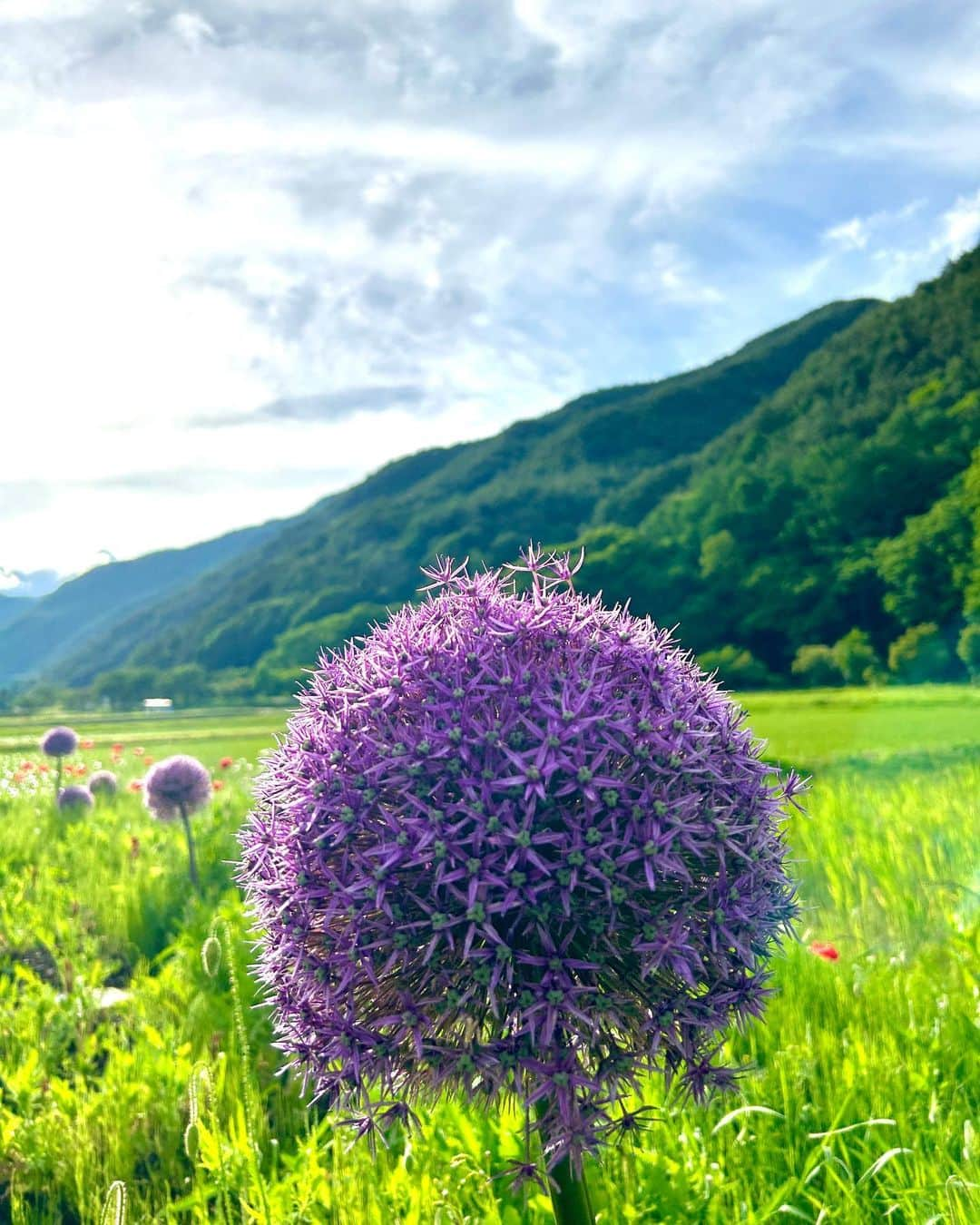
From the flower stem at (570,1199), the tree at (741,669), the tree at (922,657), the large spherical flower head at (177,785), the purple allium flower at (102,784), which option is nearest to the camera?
the flower stem at (570,1199)

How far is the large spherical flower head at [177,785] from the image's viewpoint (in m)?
9.16

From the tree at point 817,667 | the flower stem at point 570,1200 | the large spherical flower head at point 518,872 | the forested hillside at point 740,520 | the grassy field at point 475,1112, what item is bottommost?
the tree at point 817,667

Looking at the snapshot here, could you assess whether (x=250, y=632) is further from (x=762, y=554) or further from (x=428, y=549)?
(x=762, y=554)

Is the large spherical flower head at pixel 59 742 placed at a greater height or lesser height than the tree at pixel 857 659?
greater

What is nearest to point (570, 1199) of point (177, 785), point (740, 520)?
point (177, 785)

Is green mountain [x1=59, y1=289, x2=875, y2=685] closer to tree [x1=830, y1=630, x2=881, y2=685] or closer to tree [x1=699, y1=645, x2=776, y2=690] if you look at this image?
tree [x1=699, y1=645, x2=776, y2=690]

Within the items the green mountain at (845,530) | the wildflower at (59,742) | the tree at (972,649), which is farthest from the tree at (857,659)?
the wildflower at (59,742)

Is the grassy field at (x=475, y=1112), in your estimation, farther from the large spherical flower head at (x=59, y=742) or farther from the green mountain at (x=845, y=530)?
the green mountain at (x=845, y=530)

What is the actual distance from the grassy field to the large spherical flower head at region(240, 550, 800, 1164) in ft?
1.45

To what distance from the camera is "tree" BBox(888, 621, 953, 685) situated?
57719 mm

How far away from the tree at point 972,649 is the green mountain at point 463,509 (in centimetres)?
5579

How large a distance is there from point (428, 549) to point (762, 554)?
204ft

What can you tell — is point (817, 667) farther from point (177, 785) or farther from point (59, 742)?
point (177, 785)

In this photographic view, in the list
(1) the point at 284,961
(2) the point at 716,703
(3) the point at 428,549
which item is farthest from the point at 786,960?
(3) the point at 428,549
